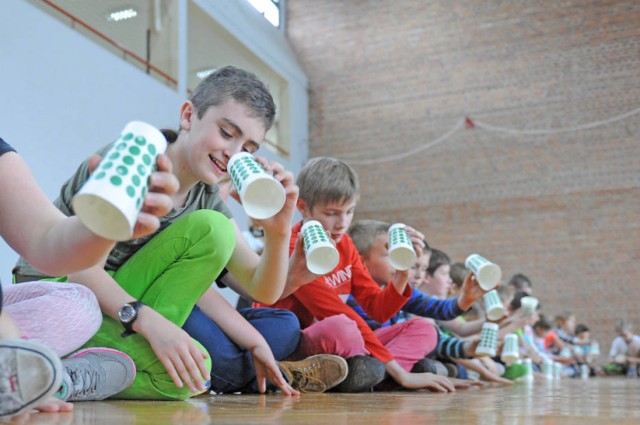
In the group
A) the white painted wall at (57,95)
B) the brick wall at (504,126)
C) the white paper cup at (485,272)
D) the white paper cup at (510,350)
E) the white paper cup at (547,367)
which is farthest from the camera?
the brick wall at (504,126)

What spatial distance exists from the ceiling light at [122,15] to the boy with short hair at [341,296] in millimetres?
4104

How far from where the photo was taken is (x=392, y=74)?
21.8ft

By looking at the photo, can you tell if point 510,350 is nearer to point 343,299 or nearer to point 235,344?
point 343,299

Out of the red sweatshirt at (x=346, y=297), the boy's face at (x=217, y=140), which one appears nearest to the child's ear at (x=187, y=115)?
the boy's face at (x=217, y=140)

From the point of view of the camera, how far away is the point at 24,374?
526mm

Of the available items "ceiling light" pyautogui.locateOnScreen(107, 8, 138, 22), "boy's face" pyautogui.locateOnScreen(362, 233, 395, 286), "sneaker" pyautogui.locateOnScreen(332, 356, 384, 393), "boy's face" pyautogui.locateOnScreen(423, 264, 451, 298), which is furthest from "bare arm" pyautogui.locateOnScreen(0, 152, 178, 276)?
"ceiling light" pyautogui.locateOnScreen(107, 8, 138, 22)

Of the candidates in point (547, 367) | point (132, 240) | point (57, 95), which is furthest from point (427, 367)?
point (57, 95)

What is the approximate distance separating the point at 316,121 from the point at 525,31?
2.15 m

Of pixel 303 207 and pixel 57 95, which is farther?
pixel 57 95

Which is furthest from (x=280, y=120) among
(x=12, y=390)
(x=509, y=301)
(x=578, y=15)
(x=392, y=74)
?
(x=12, y=390)

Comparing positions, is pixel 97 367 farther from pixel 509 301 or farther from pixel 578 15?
pixel 578 15

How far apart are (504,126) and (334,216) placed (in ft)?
16.0

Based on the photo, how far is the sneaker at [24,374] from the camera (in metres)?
0.52

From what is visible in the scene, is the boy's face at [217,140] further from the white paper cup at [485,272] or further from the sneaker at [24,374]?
the white paper cup at [485,272]
